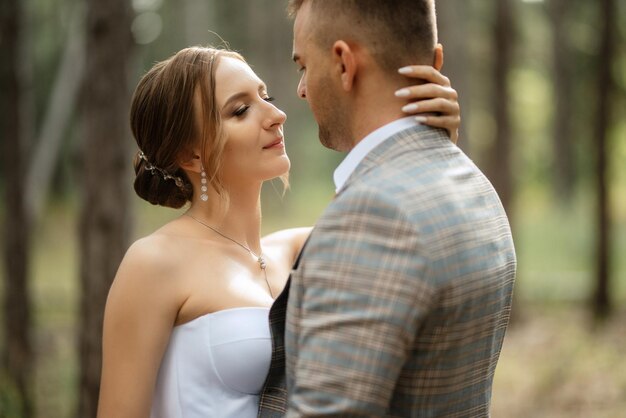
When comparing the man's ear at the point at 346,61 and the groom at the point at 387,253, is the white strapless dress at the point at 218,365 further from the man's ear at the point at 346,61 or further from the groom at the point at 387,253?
the man's ear at the point at 346,61

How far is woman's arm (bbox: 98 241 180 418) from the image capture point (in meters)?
2.73

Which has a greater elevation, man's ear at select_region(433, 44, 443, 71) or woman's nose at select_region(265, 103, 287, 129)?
man's ear at select_region(433, 44, 443, 71)

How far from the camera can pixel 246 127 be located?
3014mm

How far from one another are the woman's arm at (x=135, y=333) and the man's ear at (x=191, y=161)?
45 cm

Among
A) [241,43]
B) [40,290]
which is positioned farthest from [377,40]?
[241,43]

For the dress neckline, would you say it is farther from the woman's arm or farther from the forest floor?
the forest floor

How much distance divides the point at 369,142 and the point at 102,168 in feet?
12.6

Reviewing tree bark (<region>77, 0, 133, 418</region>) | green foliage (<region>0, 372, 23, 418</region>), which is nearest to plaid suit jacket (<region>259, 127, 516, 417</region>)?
green foliage (<region>0, 372, 23, 418</region>)

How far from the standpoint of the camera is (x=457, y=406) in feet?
7.27

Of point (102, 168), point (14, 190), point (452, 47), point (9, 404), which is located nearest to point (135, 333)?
point (9, 404)

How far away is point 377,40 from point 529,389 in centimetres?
722

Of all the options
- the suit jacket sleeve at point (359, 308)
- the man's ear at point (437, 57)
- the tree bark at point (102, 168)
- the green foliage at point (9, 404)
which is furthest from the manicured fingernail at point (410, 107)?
the tree bark at point (102, 168)

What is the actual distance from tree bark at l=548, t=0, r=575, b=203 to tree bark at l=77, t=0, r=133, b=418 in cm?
2314

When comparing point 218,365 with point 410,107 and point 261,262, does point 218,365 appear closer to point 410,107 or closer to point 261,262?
point 261,262
